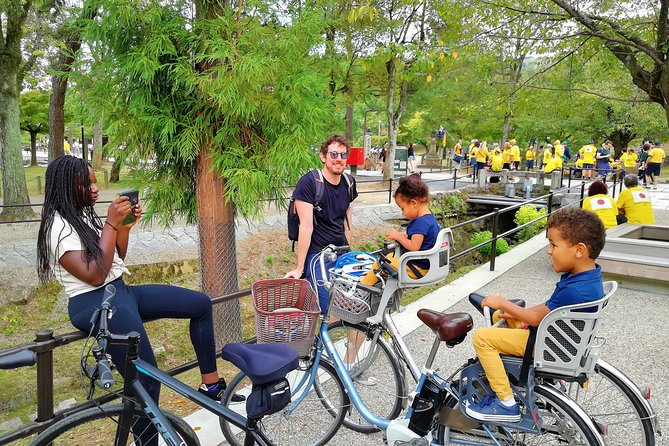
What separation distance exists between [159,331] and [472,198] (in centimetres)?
1259

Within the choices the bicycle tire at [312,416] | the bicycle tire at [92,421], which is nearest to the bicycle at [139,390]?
the bicycle tire at [92,421]

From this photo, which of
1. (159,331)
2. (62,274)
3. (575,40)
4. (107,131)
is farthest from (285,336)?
(575,40)

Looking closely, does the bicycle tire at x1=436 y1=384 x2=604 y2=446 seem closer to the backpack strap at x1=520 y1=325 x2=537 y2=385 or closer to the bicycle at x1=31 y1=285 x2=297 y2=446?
the backpack strap at x1=520 y1=325 x2=537 y2=385

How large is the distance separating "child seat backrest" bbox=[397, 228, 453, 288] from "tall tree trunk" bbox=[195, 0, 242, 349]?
2.51 m

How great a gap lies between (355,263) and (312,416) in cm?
106

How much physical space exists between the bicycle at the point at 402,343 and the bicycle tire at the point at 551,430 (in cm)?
30

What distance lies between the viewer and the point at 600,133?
32.5m

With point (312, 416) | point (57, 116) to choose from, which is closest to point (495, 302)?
point (312, 416)

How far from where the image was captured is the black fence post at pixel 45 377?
2.53 metres

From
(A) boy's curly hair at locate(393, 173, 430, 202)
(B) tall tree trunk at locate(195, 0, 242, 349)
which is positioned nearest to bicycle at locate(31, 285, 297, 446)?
(A) boy's curly hair at locate(393, 173, 430, 202)

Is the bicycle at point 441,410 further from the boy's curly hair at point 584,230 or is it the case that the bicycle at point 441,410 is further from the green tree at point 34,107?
the green tree at point 34,107

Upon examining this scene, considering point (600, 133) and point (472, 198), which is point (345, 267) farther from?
point (600, 133)

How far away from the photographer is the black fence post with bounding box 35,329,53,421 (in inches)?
99.6

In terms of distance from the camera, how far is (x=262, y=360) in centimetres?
222
